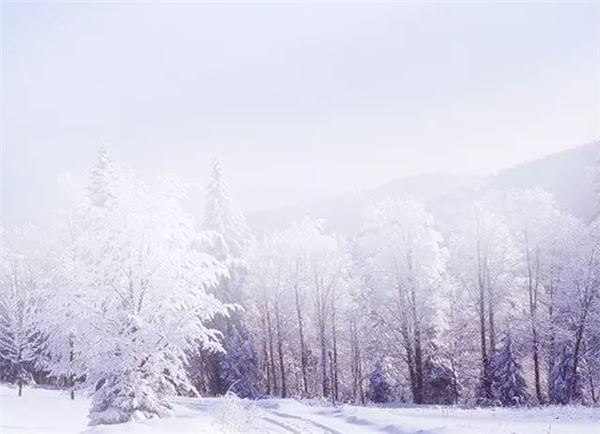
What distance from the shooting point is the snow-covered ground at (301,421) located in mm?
21094

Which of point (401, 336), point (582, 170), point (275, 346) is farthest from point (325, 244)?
point (582, 170)

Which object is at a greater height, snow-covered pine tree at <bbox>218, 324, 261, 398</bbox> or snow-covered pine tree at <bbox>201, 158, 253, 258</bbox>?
snow-covered pine tree at <bbox>201, 158, 253, 258</bbox>

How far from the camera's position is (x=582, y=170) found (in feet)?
414

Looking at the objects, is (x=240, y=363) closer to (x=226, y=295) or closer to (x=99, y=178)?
(x=226, y=295)

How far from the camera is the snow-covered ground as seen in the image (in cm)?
2109

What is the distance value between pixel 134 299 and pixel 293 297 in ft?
117

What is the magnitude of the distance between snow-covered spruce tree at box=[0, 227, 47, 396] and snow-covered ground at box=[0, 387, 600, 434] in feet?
30.6

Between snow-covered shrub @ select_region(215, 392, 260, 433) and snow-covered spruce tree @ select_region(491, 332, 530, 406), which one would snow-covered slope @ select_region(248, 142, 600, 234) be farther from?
snow-covered shrub @ select_region(215, 392, 260, 433)

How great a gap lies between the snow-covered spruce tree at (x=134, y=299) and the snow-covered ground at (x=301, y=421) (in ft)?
4.84

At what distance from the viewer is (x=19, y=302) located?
5169 centimetres

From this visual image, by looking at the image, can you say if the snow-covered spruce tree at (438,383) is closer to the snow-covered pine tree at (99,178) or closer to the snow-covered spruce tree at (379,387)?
the snow-covered spruce tree at (379,387)

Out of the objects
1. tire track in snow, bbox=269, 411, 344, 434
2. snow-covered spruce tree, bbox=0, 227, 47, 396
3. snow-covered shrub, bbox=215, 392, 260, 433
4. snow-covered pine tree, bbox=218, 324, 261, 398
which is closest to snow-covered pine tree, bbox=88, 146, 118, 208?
snow-covered spruce tree, bbox=0, 227, 47, 396

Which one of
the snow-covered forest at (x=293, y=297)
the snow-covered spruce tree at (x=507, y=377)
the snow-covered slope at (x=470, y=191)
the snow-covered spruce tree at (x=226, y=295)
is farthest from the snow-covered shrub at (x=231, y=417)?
the snow-covered slope at (x=470, y=191)

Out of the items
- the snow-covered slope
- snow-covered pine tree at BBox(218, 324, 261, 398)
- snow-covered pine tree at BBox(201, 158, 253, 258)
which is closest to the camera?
snow-covered pine tree at BBox(218, 324, 261, 398)
